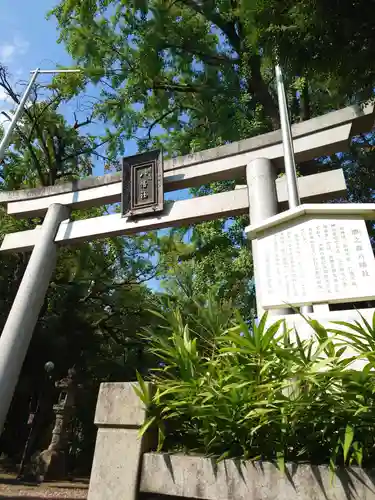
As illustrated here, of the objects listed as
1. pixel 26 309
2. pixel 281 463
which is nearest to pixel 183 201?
pixel 26 309

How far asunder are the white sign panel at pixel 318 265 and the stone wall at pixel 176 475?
4.07ft

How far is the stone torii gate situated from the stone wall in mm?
2906

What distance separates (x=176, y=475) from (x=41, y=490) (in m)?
10.4

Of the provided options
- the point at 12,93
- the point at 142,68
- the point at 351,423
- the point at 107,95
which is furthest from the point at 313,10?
the point at 12,93

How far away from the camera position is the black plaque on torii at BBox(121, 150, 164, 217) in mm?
5559

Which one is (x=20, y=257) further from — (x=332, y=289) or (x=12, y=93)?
(x=332, y=289)

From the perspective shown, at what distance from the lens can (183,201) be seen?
5504 millimetres

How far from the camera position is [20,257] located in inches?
512

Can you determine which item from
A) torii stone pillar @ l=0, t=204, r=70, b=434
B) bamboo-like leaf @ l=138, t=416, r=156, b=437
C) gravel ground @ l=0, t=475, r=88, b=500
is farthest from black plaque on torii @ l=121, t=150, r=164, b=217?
gravel ground @ l=0, t=475, r=88, b=500

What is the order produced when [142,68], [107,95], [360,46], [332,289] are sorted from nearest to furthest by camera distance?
1. [332,289]
2. [360,46]
3. [142,68]
4. [107,95]

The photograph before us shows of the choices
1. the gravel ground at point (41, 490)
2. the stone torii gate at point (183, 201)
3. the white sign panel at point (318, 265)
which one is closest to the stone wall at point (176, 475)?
the white sign panel at point (318, 265)

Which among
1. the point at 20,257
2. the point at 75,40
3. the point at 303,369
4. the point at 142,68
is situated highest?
the point at 75,40

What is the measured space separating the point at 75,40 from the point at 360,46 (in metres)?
9.04

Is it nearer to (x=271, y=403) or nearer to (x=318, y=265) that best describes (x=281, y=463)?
(x=271, y=403)
